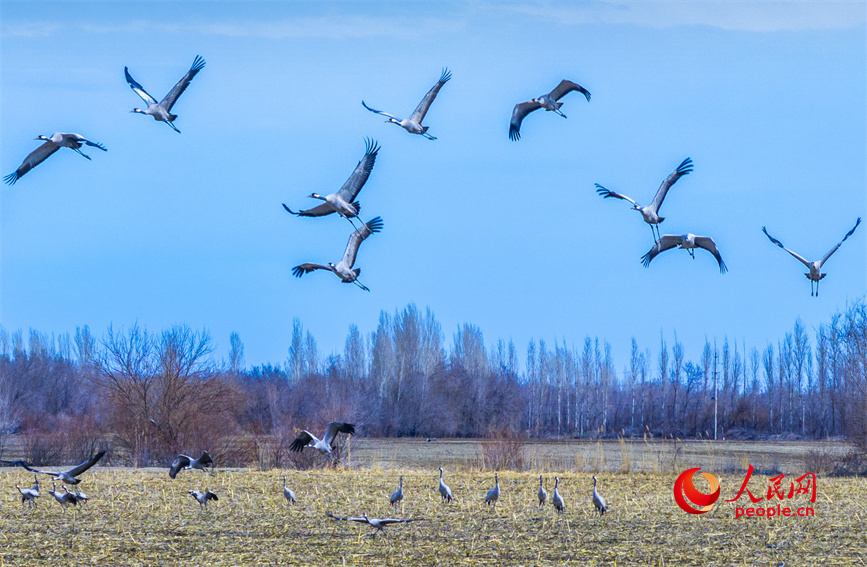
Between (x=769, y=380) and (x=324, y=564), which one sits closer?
(x=324, y=564)

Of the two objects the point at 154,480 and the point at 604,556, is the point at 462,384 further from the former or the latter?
the point at 604,556

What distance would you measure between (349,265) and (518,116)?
14.4ft

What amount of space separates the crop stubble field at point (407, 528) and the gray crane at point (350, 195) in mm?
4508

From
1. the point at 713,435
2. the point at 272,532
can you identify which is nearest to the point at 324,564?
the point at 272,532

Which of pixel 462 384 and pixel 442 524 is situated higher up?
pixel 462 384

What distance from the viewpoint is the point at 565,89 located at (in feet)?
53.8

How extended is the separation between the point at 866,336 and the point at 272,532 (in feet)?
66.2

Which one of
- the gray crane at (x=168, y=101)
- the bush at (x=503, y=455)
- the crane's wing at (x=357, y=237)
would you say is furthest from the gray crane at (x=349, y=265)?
the bush at (x=503, y=455)

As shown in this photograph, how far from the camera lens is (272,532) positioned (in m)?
13.0

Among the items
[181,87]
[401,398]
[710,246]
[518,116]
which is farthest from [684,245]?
[401,398]

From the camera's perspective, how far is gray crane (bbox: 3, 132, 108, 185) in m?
15.5

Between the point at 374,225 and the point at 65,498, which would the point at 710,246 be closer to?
the point at 374,225

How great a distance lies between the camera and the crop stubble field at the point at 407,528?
1112cm

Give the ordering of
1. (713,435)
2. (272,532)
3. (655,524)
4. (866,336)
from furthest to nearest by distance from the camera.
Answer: (713,435) < (866,336) < (655,524) < (272,532)
